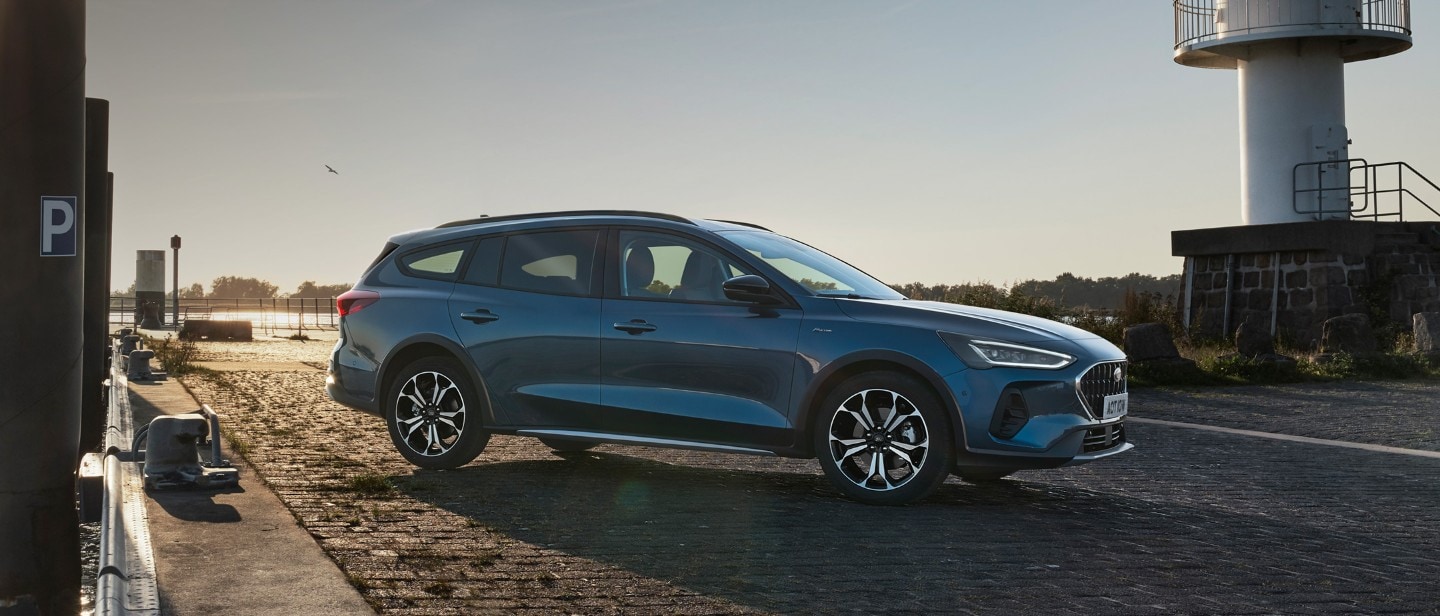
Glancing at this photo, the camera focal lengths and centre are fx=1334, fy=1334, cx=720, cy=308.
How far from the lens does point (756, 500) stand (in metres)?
7.83

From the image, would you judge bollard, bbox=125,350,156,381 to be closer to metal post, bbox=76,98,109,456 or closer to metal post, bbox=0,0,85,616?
metal post, bbox=76,98,109,456

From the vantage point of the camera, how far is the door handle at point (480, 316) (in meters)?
8.83

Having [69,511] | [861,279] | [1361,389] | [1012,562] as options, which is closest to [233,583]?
[69,511]

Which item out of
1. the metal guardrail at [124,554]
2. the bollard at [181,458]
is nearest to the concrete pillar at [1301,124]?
the bollard at [181,458]

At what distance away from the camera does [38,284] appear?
5.86 metres

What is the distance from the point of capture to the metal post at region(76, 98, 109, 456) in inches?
489

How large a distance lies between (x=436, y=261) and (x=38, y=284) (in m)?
3.64

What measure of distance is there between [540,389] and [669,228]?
133 centimetres

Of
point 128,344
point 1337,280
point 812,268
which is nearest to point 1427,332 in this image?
point 1337,280

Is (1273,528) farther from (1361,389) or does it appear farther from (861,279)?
(1361,389)

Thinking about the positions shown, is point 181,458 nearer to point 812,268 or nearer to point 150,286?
point 812,268

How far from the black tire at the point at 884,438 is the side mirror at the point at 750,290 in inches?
26.7

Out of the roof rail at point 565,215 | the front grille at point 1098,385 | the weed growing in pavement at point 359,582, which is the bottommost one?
the weed growing in pavement at point 359,582

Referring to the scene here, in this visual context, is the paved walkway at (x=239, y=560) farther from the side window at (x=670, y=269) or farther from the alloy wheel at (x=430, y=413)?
the side window at (x=670, y=269)
